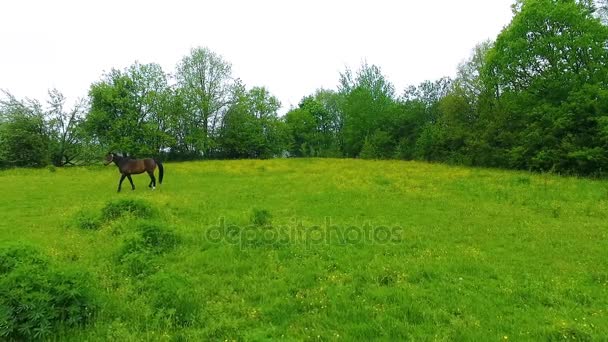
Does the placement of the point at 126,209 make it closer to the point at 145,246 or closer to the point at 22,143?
the point at 145,246

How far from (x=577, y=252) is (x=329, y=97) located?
7821 centimetres

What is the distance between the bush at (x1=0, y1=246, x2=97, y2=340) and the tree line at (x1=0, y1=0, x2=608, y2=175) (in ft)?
96.7

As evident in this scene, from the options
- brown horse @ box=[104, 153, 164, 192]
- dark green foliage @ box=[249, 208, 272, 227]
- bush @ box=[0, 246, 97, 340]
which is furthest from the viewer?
brown horse @ box=[104, 153, 164, 192]

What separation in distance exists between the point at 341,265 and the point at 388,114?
179ft

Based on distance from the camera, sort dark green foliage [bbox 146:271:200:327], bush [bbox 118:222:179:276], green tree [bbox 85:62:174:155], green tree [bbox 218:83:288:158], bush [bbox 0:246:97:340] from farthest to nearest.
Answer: green tree [bbox 218:83:288:158]
green tree [bbox 85:62:174:155]
bush [bbox 118:222:179:276]
dark green foliage [bbox 146:271:200:327]
bush [bbox 0:246:97:340]

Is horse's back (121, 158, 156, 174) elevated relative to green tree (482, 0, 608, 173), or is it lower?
lower

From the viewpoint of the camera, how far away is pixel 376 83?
65.1 m

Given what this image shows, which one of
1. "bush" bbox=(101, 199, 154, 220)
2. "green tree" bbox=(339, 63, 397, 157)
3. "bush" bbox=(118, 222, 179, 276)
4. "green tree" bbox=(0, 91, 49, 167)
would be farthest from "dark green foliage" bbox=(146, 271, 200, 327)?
"green tree" bbox=(339, 63, 397, 157)

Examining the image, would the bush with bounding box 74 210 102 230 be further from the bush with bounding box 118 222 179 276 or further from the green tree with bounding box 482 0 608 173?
the green tree with bounding box 482 0 608 173

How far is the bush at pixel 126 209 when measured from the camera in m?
12.5

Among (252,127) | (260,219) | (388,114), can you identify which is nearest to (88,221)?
(260,219)

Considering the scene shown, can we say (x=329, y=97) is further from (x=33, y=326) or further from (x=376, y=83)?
(x=33, y=326)

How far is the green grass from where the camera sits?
5375mm

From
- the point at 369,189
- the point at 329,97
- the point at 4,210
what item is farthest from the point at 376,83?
the point at 4,210
